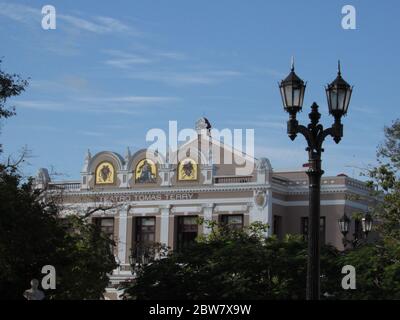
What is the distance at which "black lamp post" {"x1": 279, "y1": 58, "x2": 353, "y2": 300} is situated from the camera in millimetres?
15055

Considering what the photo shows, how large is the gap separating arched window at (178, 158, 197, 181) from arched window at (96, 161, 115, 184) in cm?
432

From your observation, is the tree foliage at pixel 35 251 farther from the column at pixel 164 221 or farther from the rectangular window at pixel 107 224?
the rectangular window at pixel 107 224

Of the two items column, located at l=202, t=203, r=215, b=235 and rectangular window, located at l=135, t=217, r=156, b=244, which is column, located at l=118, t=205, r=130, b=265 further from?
column, located at l=202, t=203, r=215, b=235

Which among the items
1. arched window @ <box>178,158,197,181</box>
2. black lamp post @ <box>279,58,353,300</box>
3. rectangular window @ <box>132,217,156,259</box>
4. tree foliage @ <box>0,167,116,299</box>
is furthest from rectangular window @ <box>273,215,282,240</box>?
black lamp post @ <box>279,58,353,300</box>

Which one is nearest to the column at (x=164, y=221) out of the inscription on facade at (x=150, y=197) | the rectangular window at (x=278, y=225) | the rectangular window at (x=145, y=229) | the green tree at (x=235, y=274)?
the inscription on facade at (x=150, y=197)

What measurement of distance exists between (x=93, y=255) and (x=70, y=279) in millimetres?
5193

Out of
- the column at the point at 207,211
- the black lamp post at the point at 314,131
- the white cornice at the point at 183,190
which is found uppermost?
the white cornice at the point at 183,190

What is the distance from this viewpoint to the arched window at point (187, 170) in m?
53.1

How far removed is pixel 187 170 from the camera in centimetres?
5322

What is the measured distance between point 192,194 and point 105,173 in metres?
5.76

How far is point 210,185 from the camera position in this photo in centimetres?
5238

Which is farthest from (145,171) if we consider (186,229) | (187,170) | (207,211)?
(207,211)

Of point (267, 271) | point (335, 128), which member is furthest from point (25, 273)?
point (335, 128)
